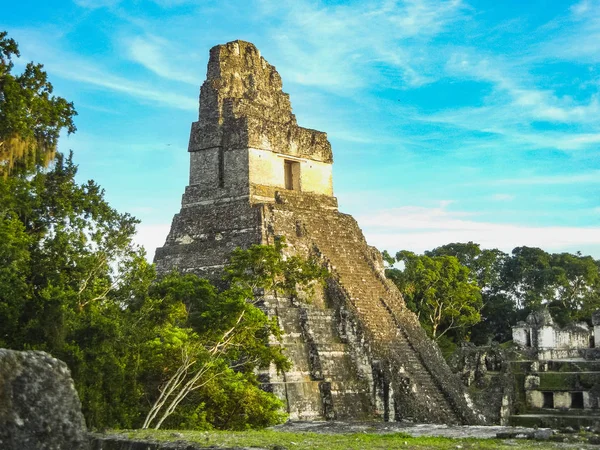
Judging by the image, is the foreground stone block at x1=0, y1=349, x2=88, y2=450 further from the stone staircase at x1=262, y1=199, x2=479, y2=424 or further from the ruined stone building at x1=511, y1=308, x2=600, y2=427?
the ruined stone building at x1=511, y1=308, x2=600, y2=427

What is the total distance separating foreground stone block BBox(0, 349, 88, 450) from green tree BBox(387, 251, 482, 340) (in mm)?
27321

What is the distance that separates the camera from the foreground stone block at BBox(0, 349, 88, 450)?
4.31 meters

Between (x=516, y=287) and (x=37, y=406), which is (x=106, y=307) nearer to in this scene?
(x=37, y=406)

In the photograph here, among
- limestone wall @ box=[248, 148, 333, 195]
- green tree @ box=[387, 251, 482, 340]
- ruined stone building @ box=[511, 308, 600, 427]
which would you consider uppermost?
limestone wall @ box=[248, 148, 333, 195]

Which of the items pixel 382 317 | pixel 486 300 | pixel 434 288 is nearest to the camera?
pixel 382 317

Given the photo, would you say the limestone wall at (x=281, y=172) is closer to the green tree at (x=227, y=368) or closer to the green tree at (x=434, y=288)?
the green tree at (x=227, y=368)

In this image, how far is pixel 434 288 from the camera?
31859 millimetres

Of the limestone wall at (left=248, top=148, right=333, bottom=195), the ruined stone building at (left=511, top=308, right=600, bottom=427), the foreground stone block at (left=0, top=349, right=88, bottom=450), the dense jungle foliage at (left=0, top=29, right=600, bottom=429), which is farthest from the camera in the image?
the ruined stone building at (left=511, top=308, right=600, bottom=427)

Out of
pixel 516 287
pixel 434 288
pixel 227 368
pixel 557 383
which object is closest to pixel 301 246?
pixel 227 368

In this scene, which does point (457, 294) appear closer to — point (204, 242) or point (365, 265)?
point (365, 265)

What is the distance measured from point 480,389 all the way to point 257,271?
10851 millimetres

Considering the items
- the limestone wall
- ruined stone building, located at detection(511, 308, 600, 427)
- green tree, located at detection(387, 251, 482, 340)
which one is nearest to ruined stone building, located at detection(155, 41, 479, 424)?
the limestone wall

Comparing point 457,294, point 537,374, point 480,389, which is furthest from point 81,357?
point 457,294

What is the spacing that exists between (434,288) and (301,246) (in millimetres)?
13823
